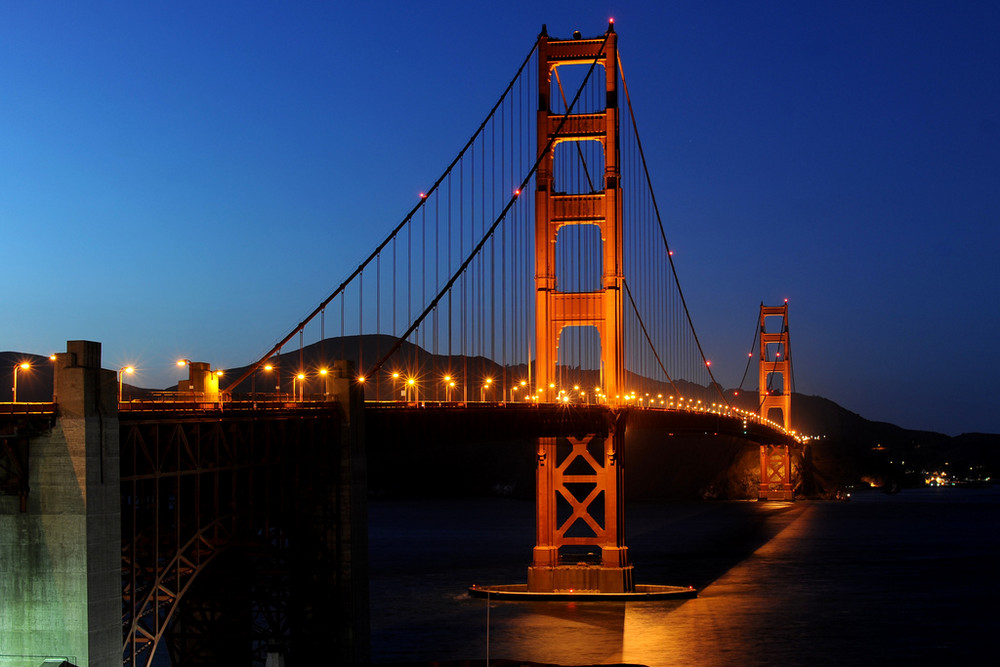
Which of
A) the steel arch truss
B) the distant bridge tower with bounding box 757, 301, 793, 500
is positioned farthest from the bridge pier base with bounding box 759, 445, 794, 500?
the steel arch truss

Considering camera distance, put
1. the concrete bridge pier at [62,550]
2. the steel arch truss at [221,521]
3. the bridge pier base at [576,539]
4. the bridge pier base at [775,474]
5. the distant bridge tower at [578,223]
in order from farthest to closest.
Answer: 1. the bridge pier base at [775,474]
2. the distant bridge tower at [578,223]
3. the bridge pier base at [576,539]
4. the steel arch truss at [221,521]
5. the concrete bridge pier at [62,550]

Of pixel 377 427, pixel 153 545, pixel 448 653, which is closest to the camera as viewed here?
pixel 153 545

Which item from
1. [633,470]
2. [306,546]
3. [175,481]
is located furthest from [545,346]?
[633,470]

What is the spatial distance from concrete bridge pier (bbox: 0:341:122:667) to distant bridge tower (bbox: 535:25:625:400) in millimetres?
31115

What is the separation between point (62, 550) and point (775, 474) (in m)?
143

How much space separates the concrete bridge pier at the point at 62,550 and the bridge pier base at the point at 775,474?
13779 centimetres

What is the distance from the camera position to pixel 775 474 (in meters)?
157

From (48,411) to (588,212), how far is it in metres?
34.6

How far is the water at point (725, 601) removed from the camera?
3975 centimetres

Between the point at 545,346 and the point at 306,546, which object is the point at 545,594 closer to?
the point at 545,346

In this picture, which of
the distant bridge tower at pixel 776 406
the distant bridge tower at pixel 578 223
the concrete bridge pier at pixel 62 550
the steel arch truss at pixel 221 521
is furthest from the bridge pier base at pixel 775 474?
the concrete bridge pier at pixel 62 550

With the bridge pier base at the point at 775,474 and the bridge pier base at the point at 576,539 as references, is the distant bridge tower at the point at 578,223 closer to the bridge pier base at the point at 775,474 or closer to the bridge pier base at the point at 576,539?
the bridge pier base at the point at 576,539

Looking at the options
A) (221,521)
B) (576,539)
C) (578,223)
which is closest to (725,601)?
(576,539)

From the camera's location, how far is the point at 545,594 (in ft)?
160
